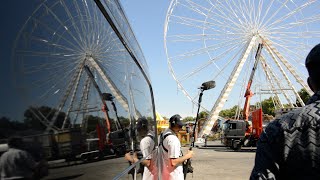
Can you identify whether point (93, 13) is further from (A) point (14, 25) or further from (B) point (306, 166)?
(B) point (306, 166)

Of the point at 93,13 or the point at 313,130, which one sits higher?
the point at 93,13

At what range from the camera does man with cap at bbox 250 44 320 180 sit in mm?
1436

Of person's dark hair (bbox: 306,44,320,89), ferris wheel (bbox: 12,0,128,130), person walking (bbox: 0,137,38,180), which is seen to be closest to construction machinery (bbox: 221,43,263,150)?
ferris wheel (bbox: 12,0,128,130)

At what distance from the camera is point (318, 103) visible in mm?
1530

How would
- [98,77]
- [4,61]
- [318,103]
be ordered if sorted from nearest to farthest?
[4,61] < [318,103] < [98,77]

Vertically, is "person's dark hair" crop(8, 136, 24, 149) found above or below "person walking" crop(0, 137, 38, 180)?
above

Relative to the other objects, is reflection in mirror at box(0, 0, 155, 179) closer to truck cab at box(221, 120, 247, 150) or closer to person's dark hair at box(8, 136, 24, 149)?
person's dark hair at box(8, 136, 24, 149)

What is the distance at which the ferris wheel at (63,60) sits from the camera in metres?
1.18

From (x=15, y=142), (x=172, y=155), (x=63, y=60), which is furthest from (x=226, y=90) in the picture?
(x=15, y=142)

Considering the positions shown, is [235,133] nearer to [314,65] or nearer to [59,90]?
[314,65]

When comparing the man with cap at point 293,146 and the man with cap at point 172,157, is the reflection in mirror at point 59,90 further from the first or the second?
the man with cap at point 172,157

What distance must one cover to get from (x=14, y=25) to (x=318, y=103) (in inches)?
42.2

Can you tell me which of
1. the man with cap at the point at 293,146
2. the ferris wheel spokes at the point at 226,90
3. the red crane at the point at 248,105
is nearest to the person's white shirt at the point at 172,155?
the man with cap at the point at 293,146

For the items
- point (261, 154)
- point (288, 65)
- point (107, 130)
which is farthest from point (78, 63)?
point (288, 65)
